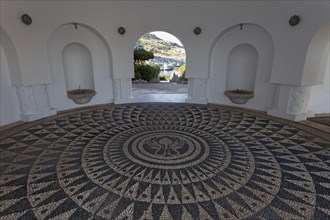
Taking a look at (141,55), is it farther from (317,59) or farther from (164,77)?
(317,59)

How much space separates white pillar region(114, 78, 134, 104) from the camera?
6555 mm

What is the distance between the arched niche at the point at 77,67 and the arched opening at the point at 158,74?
174 cm

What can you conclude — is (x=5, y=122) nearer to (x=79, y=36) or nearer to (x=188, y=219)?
(x=79, y=36)

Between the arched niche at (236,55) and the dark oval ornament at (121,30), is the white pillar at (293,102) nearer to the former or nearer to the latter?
the arched niche at (236,55)

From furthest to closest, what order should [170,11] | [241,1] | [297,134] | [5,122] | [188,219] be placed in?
[170,11], [241,1], [5,122], [297,134], [188,219]

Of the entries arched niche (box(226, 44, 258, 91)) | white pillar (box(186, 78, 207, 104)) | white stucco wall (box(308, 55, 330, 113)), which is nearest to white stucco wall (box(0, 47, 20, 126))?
white pillar (box(186, 78, 207, 104))

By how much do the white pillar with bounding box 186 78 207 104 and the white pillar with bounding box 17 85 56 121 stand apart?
4.15 m

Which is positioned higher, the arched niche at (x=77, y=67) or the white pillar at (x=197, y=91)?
the arched niche at (x=77, y=67)

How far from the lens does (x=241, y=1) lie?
5215mm

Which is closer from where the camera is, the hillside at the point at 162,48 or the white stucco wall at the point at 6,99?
the white stucco wall at the point at 6,99

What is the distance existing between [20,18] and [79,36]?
1.67 metres

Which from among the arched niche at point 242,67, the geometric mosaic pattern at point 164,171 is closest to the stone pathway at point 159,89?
the arched niche at point 242,67

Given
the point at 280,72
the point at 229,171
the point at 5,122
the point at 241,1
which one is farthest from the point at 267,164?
the point at 5,122

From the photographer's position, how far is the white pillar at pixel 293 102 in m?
4.86
